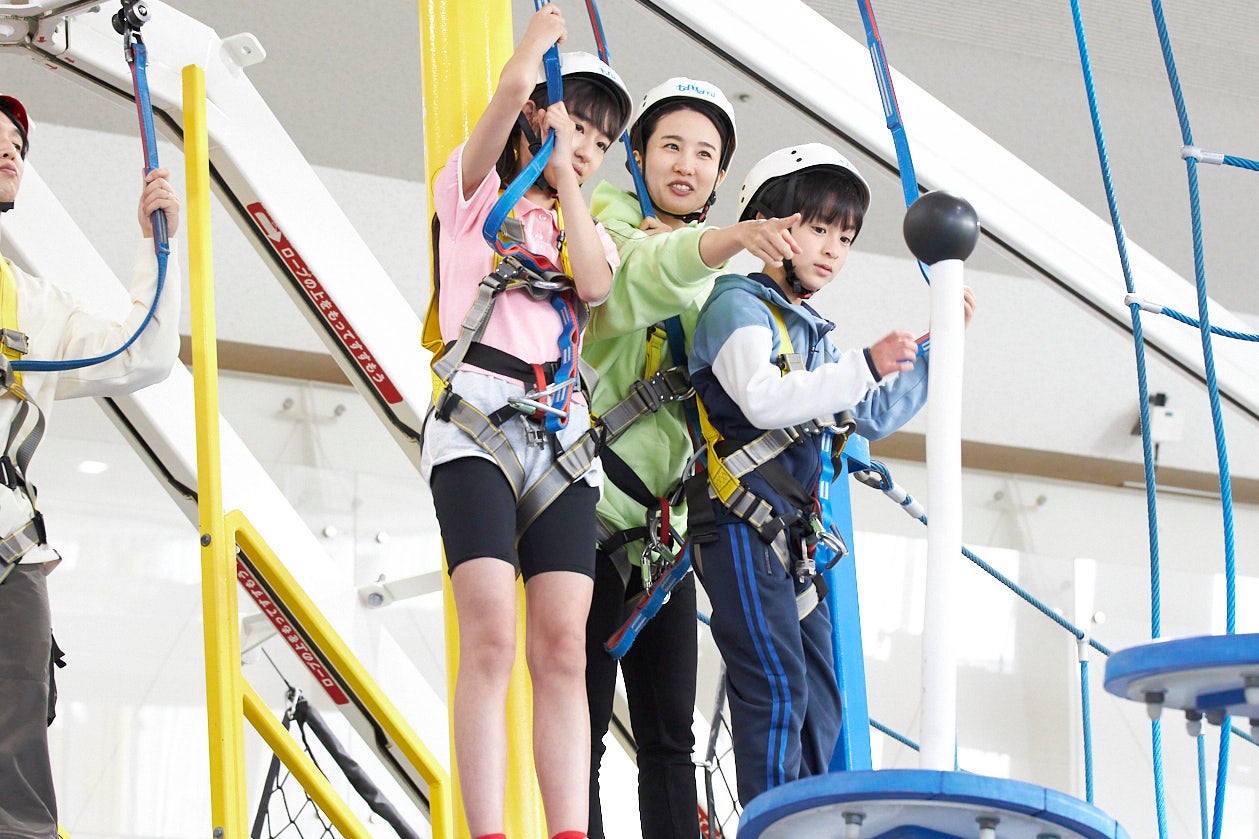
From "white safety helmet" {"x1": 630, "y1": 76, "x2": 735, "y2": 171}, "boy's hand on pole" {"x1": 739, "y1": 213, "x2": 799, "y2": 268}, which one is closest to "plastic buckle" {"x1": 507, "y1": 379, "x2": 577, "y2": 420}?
"boy's hand on pole" {"x1": 739, "y1": 213, "x2": 799, "y2": 268}

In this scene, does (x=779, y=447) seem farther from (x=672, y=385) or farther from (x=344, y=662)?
(x=344, y=662)

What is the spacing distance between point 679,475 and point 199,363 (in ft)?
2.56

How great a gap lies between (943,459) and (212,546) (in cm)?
129

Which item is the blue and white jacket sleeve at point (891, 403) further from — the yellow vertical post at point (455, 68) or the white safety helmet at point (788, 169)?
the yellow vertical post at point (455, 68)

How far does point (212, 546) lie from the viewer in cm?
231

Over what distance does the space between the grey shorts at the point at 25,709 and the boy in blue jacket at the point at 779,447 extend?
1.05 meters

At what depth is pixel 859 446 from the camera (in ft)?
8.77

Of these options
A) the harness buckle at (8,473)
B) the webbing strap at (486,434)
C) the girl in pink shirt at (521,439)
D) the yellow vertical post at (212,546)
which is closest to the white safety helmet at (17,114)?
the yellow vertical post at (212,546)

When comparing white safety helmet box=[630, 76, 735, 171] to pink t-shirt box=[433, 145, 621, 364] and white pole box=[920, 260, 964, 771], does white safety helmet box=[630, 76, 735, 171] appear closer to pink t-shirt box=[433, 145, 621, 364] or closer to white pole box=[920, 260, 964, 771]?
pink t-shirt box=[433, 145, 621, 364]

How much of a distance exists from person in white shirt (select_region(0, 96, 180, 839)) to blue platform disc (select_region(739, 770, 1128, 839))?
1360 mm

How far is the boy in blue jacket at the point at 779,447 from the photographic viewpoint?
218 cm

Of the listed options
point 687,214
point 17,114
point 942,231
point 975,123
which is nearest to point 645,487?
point 687,214

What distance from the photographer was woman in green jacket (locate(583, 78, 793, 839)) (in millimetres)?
2422

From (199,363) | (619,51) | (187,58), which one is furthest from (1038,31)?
(199,363)
